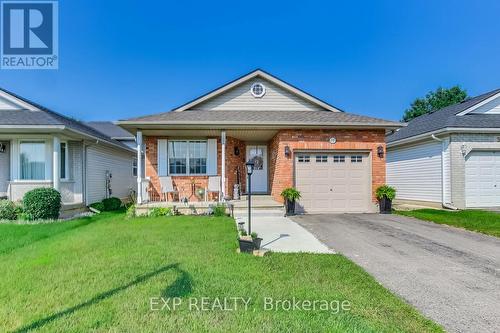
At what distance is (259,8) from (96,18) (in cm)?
784

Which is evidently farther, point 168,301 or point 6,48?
point 6,48

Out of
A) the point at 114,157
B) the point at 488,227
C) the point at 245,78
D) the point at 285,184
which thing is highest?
the point at 245,78

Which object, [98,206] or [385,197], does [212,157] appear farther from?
[385,197]

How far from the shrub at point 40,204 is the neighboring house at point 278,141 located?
3.20 meters

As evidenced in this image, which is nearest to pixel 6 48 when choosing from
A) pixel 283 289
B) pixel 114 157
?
pixel 114 157

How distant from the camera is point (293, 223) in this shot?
836cm

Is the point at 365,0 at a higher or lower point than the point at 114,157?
higher

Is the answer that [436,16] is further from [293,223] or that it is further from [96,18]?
[96,18]

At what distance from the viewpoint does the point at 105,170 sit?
14.1 meters

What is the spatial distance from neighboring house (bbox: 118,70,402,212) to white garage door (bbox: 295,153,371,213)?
1.4 inches

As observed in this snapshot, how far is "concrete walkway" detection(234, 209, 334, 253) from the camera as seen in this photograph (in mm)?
5642

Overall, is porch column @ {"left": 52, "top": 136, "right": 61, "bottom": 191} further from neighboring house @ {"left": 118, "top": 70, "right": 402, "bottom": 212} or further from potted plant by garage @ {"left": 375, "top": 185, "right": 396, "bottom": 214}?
potted plant by garage @ {"left": 375, "top": 185, "right": 396, "bottom": 214}
